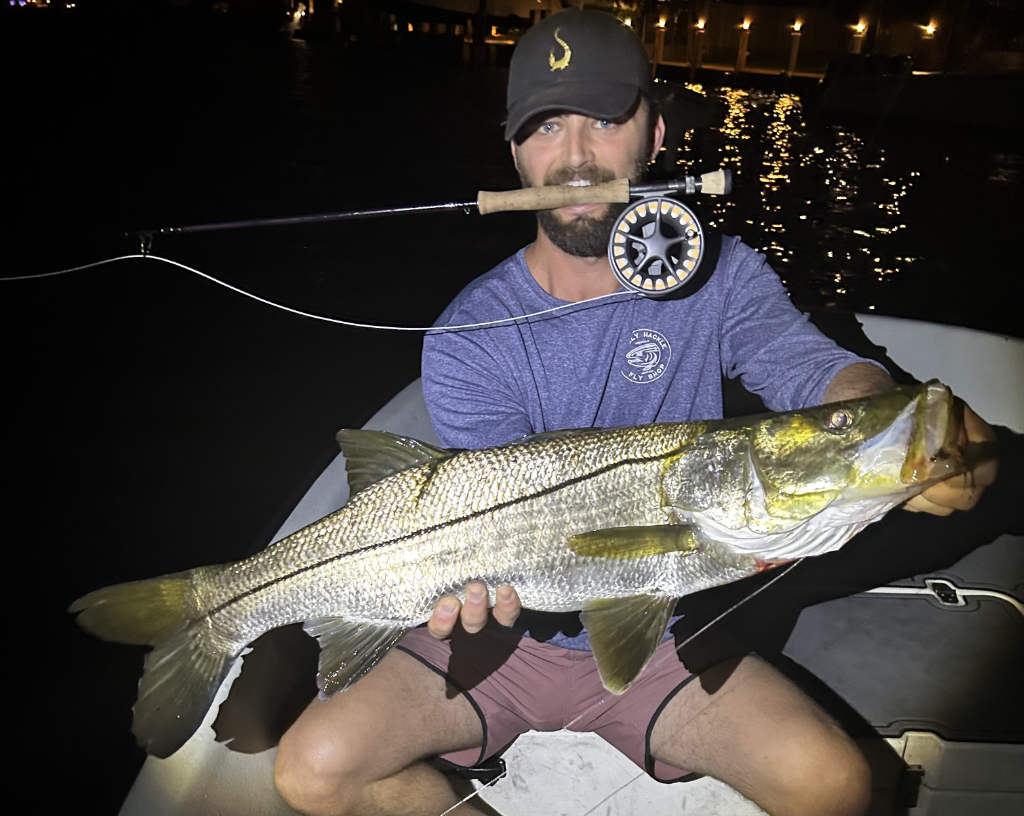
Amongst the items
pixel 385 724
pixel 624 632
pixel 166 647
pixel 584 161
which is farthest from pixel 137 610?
pixel 584 161

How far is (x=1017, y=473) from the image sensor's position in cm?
360

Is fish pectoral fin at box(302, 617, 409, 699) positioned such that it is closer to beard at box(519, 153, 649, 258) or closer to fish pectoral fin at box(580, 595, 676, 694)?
fish pectoral fin at box(580, 595, 676, 694)

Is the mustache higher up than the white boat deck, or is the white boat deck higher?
the mustache

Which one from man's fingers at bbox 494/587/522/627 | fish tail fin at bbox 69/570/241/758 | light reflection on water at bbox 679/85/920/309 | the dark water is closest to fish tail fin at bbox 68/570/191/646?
fish tail fin at bbox 69/570/241/758

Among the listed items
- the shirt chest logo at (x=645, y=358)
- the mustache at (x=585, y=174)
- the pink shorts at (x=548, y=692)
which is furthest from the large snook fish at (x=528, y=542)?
the mustache at (x=585, y=174)

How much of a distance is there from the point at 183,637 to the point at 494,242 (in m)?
9.97

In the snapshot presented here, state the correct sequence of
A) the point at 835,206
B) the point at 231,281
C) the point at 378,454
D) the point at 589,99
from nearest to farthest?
the point at 378,454 < the point at 589,99 < the point at 231,281 < the point at 835,206

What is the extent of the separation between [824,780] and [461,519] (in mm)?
1342

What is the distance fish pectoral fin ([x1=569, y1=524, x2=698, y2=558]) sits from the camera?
221cm

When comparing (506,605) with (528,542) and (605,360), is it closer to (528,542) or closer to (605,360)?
(528,542)

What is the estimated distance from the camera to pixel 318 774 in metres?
2.43

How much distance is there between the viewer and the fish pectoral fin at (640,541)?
2.21 metres

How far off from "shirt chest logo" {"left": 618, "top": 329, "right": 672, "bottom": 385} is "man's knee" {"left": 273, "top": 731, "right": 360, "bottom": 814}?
1619mm

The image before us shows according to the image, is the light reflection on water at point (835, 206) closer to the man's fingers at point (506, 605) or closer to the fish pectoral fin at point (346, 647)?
the man's fingers at point (506, 605)
